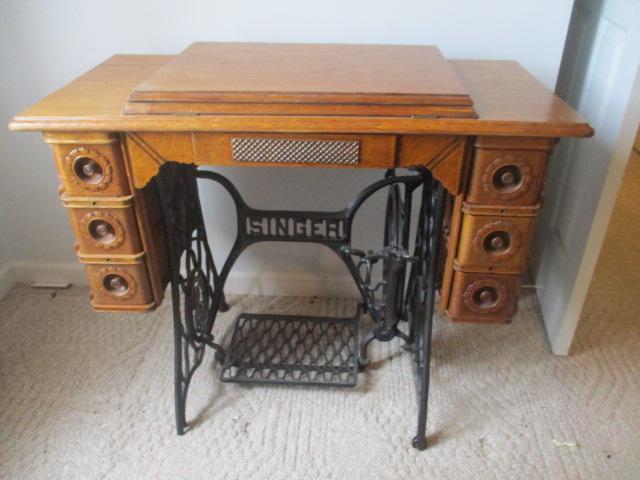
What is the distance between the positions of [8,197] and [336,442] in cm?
123

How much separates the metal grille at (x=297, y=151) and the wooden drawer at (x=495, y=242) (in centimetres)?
25

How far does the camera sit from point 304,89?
0.89 m

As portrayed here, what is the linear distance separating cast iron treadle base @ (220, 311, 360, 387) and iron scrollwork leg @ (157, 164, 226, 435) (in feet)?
0.26

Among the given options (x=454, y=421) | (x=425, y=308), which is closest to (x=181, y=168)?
(x=425, y=308)

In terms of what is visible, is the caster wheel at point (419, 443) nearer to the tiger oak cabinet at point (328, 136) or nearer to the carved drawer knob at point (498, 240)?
the tiger oak cabinet at point (328, 136)

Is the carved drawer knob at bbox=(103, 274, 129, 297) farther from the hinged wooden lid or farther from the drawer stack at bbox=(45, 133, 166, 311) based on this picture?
the hinged wooden lid

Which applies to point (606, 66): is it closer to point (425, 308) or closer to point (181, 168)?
point (425, 308)

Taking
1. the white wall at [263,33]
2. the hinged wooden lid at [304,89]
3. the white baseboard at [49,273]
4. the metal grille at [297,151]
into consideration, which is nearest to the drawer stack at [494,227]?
the hinged wooden lid at [304,89]

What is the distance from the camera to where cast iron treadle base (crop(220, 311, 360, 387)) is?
1.36 m

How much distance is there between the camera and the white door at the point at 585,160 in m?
1.16

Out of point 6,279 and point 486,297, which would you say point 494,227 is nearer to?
point 486,297

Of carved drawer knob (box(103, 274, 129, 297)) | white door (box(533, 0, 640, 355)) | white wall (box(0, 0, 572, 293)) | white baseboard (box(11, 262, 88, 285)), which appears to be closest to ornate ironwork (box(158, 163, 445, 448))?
carved drawer knob (box(103, 274, 129, 297))

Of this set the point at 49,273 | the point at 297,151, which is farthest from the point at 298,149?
the point at 49,273

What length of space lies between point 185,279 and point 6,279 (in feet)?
2.82
